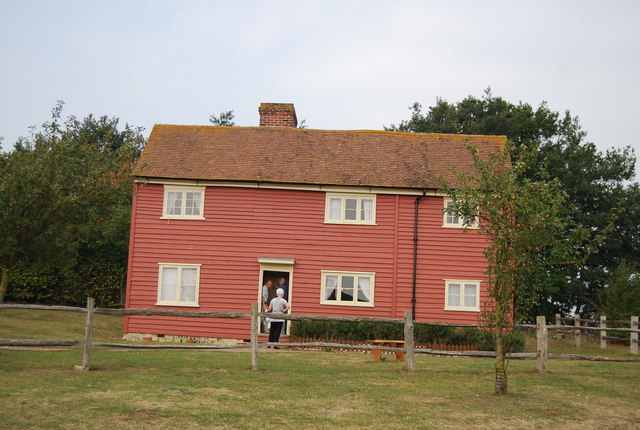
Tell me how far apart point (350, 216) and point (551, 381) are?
38.3ft

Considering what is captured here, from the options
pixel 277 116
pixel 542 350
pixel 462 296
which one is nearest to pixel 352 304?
pixel 462 296

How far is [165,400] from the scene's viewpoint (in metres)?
10.9

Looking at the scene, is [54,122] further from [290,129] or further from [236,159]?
[290,129]

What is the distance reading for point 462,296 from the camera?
79.5ft

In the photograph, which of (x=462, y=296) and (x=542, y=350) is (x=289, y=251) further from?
(x=542, y=350)

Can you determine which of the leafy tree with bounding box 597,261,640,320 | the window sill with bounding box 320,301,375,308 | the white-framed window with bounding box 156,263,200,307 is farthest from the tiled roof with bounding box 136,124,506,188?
the leafy tree with bounding box 597,261,640,320

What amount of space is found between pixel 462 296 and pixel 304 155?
780 centimetres

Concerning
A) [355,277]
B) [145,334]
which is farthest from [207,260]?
[355,277]

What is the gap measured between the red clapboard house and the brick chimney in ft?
14.1

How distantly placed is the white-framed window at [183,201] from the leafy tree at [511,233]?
14.1 meters

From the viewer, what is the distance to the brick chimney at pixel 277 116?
2891cm

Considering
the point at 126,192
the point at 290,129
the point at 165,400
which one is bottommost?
the point at 165,400

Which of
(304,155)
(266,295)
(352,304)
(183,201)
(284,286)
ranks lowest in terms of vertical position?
(352,304)

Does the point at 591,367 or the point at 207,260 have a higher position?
the point at 207,260
